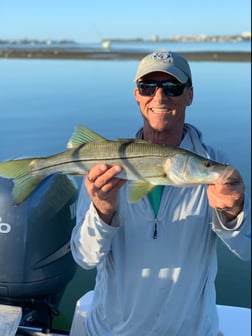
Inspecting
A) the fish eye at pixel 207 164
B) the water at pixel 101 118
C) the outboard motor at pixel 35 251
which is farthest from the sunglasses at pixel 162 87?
the water at pixel 101 118

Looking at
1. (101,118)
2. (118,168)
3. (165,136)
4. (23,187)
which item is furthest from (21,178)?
(101,118)

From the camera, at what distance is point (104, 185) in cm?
152

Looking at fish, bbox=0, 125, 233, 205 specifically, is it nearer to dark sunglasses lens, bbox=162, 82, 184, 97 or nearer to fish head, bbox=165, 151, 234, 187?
fish head, bbox=165, 151, 234, 187

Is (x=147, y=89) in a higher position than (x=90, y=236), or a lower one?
higher

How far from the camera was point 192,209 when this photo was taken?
1676 millimetres

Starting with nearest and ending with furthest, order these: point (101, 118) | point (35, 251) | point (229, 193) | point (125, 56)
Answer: point (229, 193), point (35, 251), point (101, 118), point (125, 56)

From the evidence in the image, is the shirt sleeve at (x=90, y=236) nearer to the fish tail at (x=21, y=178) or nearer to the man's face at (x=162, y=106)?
the fish tail at (x=21, y=178)

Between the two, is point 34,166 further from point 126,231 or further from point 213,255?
point 213,255

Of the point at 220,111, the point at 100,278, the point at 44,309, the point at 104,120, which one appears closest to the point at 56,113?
the point at 104,120

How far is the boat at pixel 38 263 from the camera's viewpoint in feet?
8.40

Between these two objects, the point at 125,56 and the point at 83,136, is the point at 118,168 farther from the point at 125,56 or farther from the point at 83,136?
the point at 125,56

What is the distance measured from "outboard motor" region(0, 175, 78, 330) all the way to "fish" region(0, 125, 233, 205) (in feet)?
2.99

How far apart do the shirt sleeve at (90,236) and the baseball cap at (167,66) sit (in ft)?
1.74

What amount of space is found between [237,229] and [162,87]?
1.93 ft
